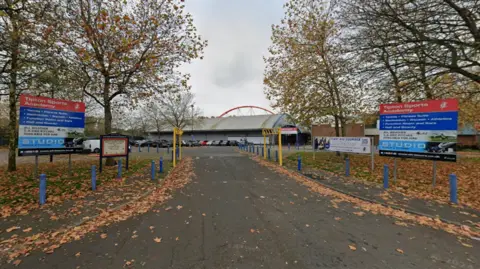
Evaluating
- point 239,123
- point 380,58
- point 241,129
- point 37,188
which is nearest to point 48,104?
point 37,188

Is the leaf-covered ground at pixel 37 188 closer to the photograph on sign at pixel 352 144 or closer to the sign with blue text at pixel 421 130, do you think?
the sign with blue text at pixel 421 130

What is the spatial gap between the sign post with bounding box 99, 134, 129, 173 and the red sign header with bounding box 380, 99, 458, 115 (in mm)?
11960

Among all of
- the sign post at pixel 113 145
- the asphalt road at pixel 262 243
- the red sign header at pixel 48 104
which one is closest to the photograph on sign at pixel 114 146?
the sign post at pixel 113 145

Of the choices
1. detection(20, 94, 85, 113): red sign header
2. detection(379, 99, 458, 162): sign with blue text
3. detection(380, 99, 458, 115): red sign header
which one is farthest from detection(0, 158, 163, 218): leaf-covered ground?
detection(380, 99, 458, 115): red sign header

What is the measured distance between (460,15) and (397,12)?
1754mm

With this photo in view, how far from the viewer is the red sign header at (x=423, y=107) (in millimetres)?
7106

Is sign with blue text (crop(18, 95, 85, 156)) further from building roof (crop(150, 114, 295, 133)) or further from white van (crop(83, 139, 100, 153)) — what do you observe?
building roof (crop(150, 114, 295, 133))

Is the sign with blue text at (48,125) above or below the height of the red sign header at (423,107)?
below

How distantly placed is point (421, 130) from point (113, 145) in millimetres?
12998

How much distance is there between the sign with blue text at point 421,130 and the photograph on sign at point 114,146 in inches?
467

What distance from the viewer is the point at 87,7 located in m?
9.67

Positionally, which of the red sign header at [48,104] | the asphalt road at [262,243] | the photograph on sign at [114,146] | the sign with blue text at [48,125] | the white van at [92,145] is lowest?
the asphalt road at [262,243]

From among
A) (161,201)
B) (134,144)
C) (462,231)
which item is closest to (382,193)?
(462,231)

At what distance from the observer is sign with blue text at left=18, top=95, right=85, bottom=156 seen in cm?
761
